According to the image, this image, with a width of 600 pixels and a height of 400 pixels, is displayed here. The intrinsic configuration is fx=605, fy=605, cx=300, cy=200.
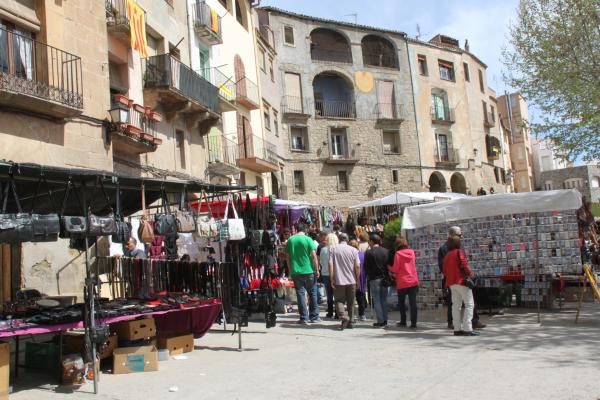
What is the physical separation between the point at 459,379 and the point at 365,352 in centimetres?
188

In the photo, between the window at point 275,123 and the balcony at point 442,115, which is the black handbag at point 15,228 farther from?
the balcony at point 442,115

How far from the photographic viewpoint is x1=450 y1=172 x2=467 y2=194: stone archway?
137 feet

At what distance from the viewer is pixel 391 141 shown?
3922cm

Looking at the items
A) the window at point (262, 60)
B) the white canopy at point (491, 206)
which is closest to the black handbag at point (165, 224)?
the white canopy at point (491, 206)

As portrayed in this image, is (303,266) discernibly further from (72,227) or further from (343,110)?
(343,110)

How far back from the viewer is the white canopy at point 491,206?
995 cm

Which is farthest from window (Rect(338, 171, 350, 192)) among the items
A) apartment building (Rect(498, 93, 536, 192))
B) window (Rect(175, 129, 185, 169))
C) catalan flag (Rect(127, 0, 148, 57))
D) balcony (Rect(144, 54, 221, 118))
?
apartment building (Rect(498, 93, 536, 192))

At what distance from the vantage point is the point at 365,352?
7754 millimetres

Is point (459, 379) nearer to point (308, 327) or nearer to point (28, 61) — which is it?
point (308, 327)

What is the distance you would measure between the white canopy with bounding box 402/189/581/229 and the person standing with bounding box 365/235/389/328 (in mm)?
1409

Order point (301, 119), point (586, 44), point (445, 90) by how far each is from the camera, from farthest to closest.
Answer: point (445, 90)
point (301, 119)
point (586, 44)

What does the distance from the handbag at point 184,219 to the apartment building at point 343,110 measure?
26.1 m

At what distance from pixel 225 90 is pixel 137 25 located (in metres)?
7.50

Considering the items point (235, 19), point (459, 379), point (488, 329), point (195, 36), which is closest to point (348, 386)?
point (459, 379)
